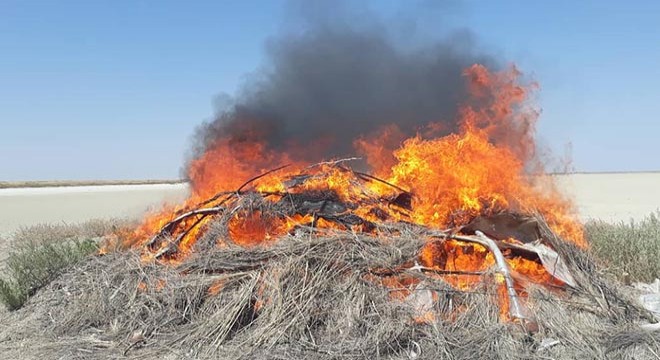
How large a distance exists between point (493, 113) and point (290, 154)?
4.06m

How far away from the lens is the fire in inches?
261

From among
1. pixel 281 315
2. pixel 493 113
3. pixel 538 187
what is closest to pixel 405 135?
pixel 493 113

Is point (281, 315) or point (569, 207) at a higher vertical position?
point (569, 207)

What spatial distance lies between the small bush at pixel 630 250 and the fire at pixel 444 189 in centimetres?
74

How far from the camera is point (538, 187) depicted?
345 inches

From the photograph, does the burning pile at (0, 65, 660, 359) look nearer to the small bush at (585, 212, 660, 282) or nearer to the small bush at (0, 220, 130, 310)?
the small bush at (0, 220, 130, 310)

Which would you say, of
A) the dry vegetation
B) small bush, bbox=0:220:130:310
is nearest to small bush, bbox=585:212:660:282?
the dry vegetation

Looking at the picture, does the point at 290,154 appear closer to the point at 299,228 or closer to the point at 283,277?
the point at 299,228

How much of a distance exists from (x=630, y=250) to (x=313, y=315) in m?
5.59

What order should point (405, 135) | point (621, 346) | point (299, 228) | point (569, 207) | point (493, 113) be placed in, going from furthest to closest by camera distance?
1. point (405, 135)
2. point (493, 113)
3. point (569, 207)
4. point (299, 228)
5. point (621, 346)

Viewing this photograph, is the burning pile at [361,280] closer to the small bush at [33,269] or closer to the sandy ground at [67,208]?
the small bush at [33,269]

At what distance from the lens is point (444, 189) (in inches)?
296

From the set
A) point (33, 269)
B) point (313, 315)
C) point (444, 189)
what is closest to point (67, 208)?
point (33, 269)

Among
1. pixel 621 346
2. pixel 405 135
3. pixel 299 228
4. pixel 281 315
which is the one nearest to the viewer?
pixel 621 346
